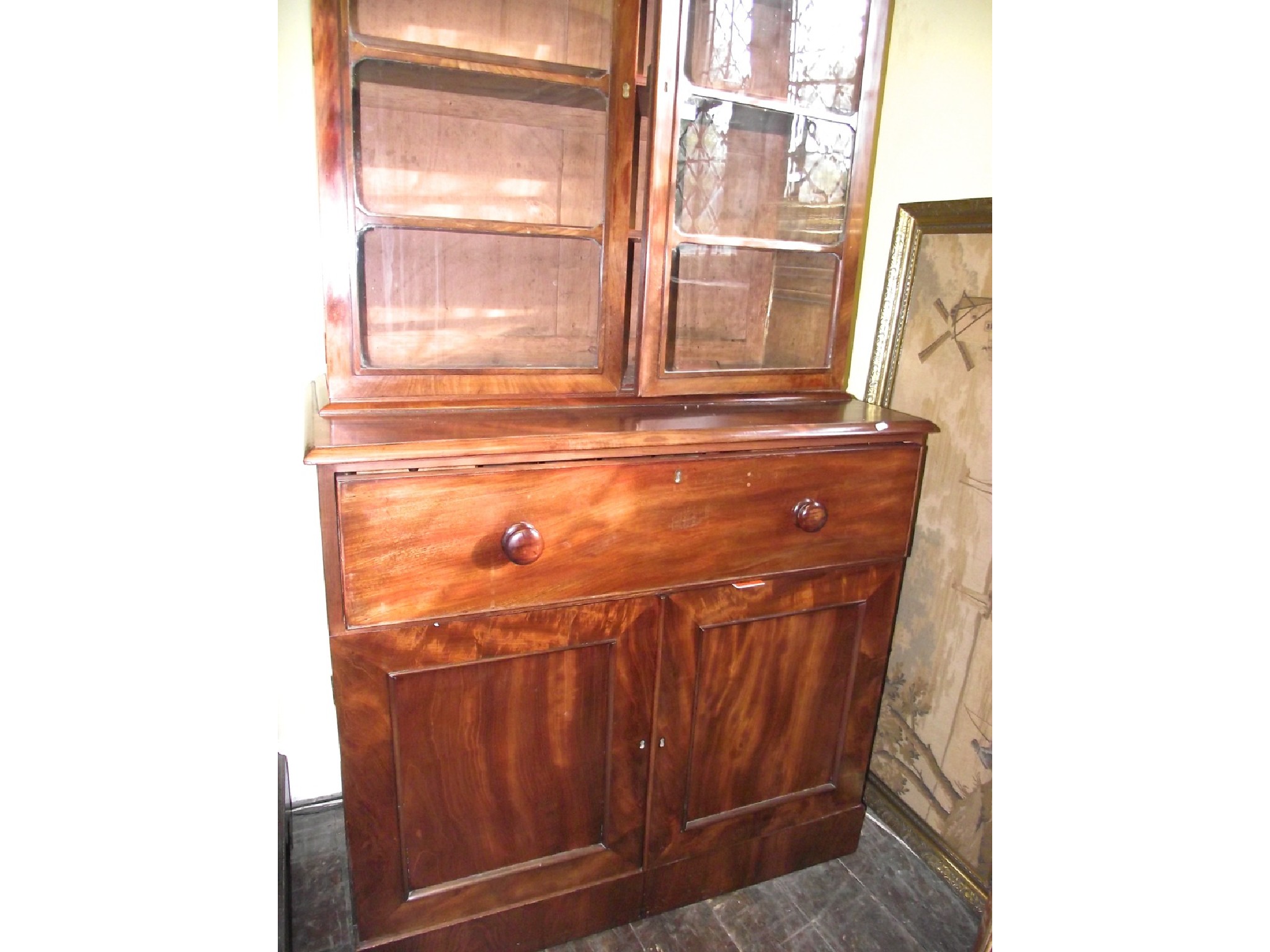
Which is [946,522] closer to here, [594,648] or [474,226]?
[594,648]

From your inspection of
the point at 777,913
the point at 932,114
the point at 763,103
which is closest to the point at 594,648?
the point at 777,913

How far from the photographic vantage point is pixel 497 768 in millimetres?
1133

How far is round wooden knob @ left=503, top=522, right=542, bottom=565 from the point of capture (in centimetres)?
97

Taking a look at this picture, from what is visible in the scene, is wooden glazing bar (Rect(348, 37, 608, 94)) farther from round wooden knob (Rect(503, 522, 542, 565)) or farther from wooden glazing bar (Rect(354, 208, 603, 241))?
round wooden knob (Rect(503, 522, 542, 565))

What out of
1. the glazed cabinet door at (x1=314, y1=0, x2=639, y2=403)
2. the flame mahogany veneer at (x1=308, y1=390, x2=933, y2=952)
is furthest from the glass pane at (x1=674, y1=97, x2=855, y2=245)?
the flame mahogany veneer at (x1=308, y1=390, x2=933, y2=952)

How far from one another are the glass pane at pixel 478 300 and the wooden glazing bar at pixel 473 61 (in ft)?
0.76

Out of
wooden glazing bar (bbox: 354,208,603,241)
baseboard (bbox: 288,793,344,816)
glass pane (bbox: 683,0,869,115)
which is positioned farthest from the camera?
baseboard (bbox: 288,793,344,816)

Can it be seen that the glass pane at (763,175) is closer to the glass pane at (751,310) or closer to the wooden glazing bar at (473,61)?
the glass pane at (751,310)

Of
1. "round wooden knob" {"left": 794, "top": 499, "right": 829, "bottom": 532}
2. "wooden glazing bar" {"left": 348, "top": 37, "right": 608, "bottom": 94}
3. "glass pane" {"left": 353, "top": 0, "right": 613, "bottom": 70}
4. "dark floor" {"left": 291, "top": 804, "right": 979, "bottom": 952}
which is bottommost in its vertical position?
"dark floor" {"left": 291, "top": 804, "right": 979, "bottom": 952}

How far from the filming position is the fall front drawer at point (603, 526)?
941 mm

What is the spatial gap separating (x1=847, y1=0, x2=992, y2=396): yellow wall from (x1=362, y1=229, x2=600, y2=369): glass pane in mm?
583

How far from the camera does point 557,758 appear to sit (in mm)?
1169
